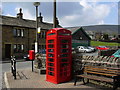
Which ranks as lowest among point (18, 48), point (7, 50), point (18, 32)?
point (7, 50)

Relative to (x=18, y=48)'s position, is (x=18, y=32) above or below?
above

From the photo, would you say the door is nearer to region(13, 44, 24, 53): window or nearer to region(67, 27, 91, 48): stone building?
region(13, 44, 24, 53): window

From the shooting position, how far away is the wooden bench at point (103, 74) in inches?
206

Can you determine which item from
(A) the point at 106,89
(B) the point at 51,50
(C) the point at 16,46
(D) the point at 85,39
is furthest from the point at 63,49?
(D) the point at 85,39

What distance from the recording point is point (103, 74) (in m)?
5.82

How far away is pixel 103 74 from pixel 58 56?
6.71ft

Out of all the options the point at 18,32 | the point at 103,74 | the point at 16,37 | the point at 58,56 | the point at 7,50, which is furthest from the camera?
the point at 18,32

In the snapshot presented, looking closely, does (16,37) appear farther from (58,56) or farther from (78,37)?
(78,37)

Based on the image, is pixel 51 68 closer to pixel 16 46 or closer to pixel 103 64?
pixel 103 64

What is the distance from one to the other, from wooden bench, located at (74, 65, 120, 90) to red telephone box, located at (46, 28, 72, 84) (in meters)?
0.85

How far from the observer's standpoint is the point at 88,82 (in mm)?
6723

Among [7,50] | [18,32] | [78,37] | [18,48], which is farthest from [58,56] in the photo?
[78,37]

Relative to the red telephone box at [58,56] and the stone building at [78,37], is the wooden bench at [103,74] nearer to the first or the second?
the red telephone box at [58,56]

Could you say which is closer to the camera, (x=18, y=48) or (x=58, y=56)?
(x=58, y=56)
